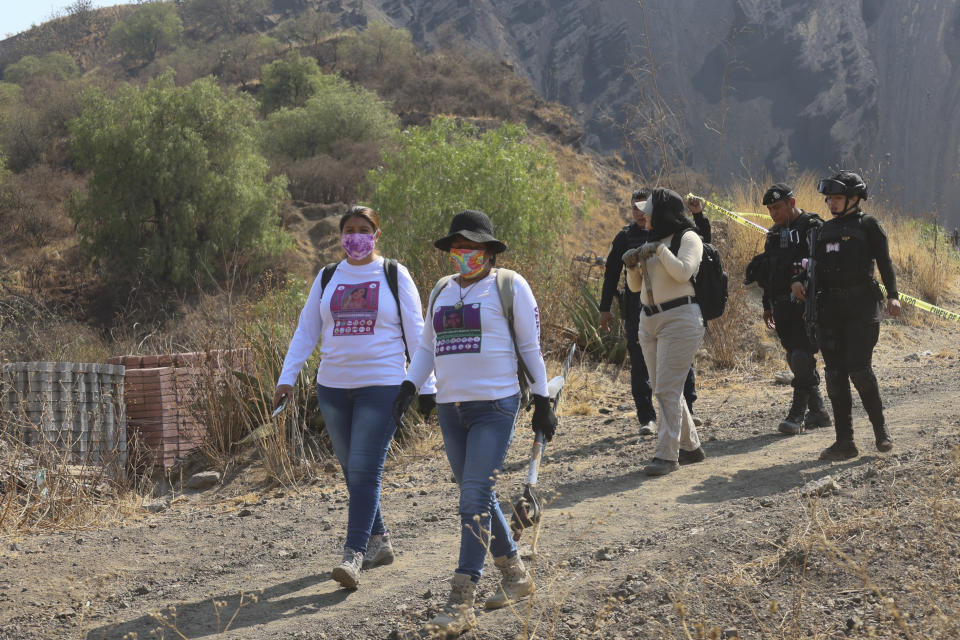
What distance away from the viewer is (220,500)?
320 inches

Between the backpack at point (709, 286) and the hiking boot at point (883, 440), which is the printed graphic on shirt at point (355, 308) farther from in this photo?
the hiking boot at point (883, 440)

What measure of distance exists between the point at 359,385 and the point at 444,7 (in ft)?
259

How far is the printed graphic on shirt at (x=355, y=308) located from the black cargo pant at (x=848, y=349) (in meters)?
2.93

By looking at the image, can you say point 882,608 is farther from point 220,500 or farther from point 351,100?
point 351,100

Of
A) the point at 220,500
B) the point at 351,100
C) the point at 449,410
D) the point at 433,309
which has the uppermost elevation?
the point at 351,100

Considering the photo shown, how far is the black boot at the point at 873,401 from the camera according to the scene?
19.4ft

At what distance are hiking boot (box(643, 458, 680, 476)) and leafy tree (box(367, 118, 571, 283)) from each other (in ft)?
24.2

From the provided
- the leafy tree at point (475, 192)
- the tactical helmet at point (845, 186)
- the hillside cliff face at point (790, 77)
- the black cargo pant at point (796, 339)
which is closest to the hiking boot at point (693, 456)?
the black cargo pant at point (796, 339)

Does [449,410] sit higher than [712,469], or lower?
higher

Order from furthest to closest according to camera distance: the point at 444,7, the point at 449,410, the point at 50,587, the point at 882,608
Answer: the point at 444,7
the point at 50,587
the point at 449,410
the point at 882,608


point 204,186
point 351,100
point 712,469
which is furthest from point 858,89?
point 712,469

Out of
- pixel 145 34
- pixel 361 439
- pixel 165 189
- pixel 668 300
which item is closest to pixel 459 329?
pixel 361 439

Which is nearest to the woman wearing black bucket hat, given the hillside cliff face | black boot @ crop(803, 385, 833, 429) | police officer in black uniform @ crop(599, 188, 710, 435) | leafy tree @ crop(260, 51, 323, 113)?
police officer in black uniform @ crop(599, 188, 710, 435)

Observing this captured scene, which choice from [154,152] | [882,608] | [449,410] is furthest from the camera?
[154,152]
